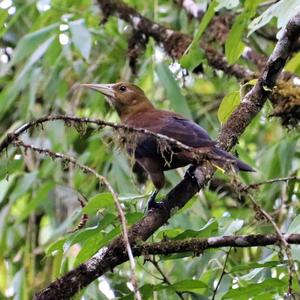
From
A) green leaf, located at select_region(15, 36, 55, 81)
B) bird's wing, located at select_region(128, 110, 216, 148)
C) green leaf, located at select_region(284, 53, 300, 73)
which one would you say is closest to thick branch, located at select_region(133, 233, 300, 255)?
bird's wing, located at select_region(128, 110, 216, 148)

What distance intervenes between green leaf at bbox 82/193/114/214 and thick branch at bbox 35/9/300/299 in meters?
0.12

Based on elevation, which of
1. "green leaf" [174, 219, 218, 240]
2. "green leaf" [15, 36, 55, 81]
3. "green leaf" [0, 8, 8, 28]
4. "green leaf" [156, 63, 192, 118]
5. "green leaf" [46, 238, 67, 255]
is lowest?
"green leaf" [156, 63, 192, 118]

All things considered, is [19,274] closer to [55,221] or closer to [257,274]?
[55,221]

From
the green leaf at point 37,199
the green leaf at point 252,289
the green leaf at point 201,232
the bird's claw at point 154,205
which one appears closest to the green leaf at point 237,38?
the bird's claw at point 154,205

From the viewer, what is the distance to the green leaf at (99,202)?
2805 millimetres

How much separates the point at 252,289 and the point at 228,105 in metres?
0.84

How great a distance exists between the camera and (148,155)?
12.0 ft

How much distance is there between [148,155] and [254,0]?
79 centimetres

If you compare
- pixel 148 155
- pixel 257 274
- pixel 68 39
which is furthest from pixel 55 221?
pixel 257 274

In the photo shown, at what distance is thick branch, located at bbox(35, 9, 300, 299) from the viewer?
2.59 metres

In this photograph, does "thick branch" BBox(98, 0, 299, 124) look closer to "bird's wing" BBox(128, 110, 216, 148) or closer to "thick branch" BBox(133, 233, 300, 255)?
"bird's wing" BBox(128, 110, 216, 148)

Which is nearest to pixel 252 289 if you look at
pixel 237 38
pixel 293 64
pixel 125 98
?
pixel 237 38

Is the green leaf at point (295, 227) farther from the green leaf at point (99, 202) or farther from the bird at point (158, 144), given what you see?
the green leaf at point (99, 202)

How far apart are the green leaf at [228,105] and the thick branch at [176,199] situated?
100 millimetres
